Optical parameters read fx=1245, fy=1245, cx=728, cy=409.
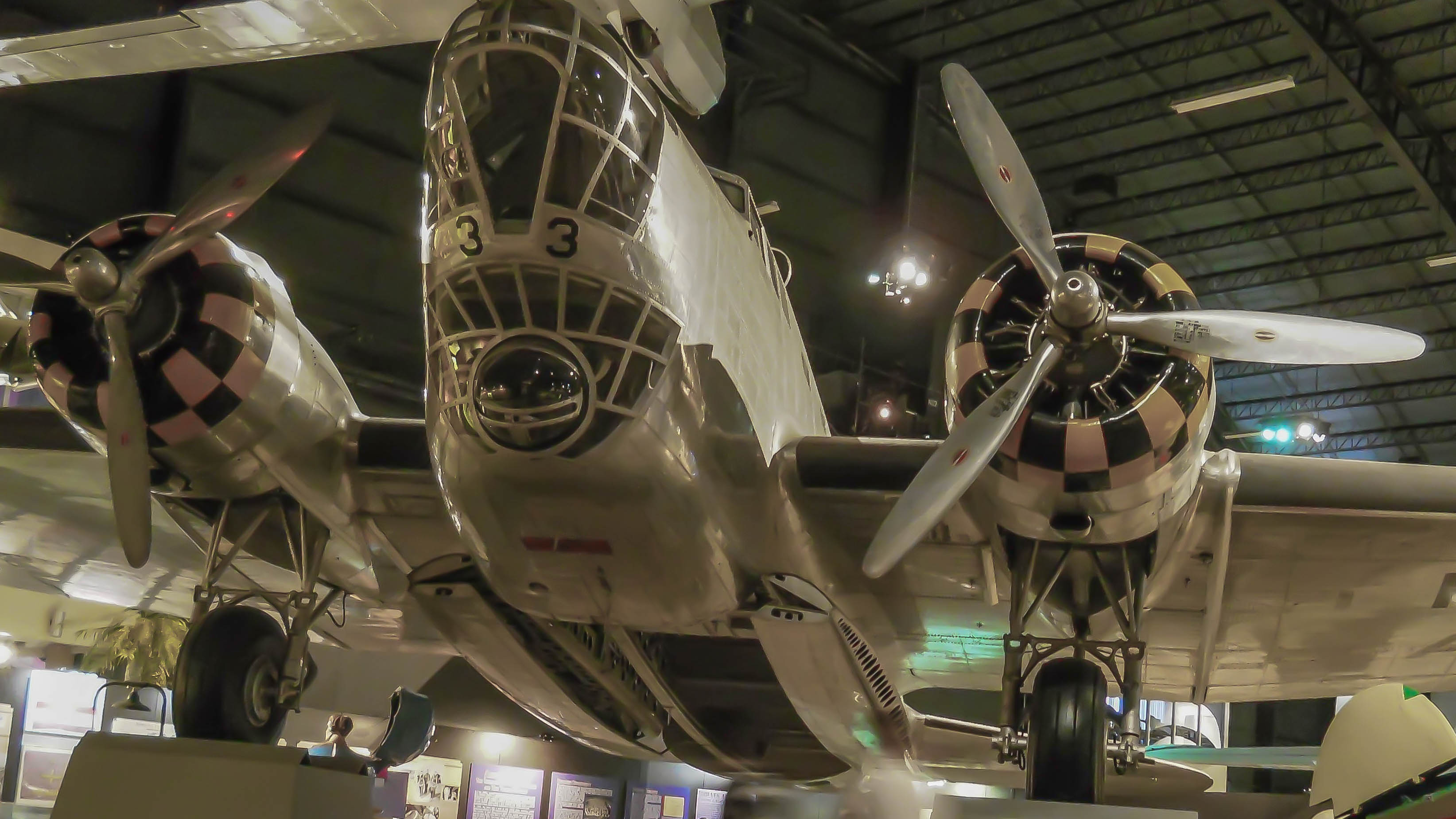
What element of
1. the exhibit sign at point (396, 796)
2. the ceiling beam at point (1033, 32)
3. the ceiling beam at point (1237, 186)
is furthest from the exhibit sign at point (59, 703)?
the ceiling beam at point (1237, 186)

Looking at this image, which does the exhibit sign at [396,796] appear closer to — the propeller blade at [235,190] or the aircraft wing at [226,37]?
the propeller blade at [235,190]

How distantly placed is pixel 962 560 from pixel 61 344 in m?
5.44

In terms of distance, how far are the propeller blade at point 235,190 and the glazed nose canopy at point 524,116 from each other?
1.66 metres

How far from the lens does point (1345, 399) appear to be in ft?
92.9

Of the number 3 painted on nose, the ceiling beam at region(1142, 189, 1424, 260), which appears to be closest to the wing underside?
the number 3 painted on nose

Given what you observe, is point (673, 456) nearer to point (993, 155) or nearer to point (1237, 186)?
point (993, 155)

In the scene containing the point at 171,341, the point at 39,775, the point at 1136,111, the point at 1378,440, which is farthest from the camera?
the point at 1378,440

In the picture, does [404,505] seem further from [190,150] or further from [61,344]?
[190,150]

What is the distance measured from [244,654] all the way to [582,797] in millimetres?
6613

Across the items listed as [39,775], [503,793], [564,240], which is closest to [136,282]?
[564,240]

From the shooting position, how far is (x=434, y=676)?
13102 mm

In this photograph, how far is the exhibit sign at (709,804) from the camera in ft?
46.1

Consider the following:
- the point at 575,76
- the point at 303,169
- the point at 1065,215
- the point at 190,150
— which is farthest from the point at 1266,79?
the point at 575,76

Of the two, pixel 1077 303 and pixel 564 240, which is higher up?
pixel 1077 303
